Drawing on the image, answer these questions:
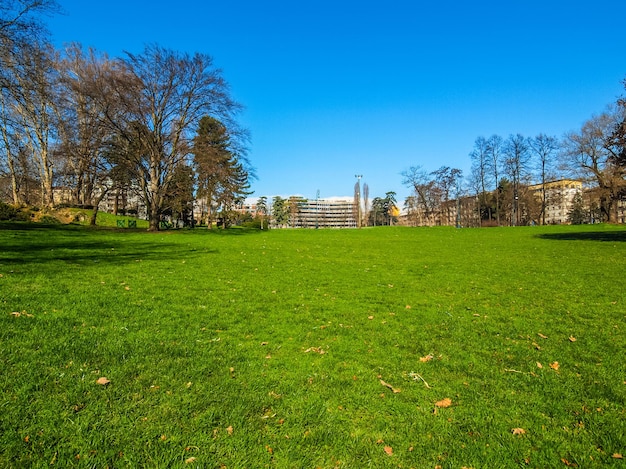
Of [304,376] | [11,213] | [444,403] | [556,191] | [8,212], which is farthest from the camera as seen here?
[556,191]

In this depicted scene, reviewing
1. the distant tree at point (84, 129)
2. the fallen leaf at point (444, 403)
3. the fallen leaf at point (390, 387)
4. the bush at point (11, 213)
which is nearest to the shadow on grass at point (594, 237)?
the fallen leaf at point (444, 403)

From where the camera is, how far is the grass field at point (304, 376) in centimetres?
281

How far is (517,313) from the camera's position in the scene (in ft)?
22.1

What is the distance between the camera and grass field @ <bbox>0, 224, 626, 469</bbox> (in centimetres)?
281

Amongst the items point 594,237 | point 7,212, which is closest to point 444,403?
point 594,237

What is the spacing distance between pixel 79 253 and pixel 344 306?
11.0 meters

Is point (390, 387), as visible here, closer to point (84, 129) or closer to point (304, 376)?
point (304, 376)

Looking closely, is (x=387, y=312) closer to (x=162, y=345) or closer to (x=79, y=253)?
(x=162, y=345)

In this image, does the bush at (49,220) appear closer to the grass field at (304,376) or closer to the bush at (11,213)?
the bush at (11,213)

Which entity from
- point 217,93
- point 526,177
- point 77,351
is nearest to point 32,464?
point 77,351

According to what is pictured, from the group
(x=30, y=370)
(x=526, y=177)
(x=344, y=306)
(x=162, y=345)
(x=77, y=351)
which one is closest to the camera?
(x=30, y=370)

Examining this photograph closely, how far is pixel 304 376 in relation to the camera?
13.5ft

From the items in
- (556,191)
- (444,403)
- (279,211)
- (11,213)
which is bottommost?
(444,403)

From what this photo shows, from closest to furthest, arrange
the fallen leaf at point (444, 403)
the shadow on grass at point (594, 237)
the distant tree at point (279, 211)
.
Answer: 1. the fallen leaf at point (444, 403)
2. the shadow on grass at point (594, 237)
3. the distant tree at point (279, 211)
